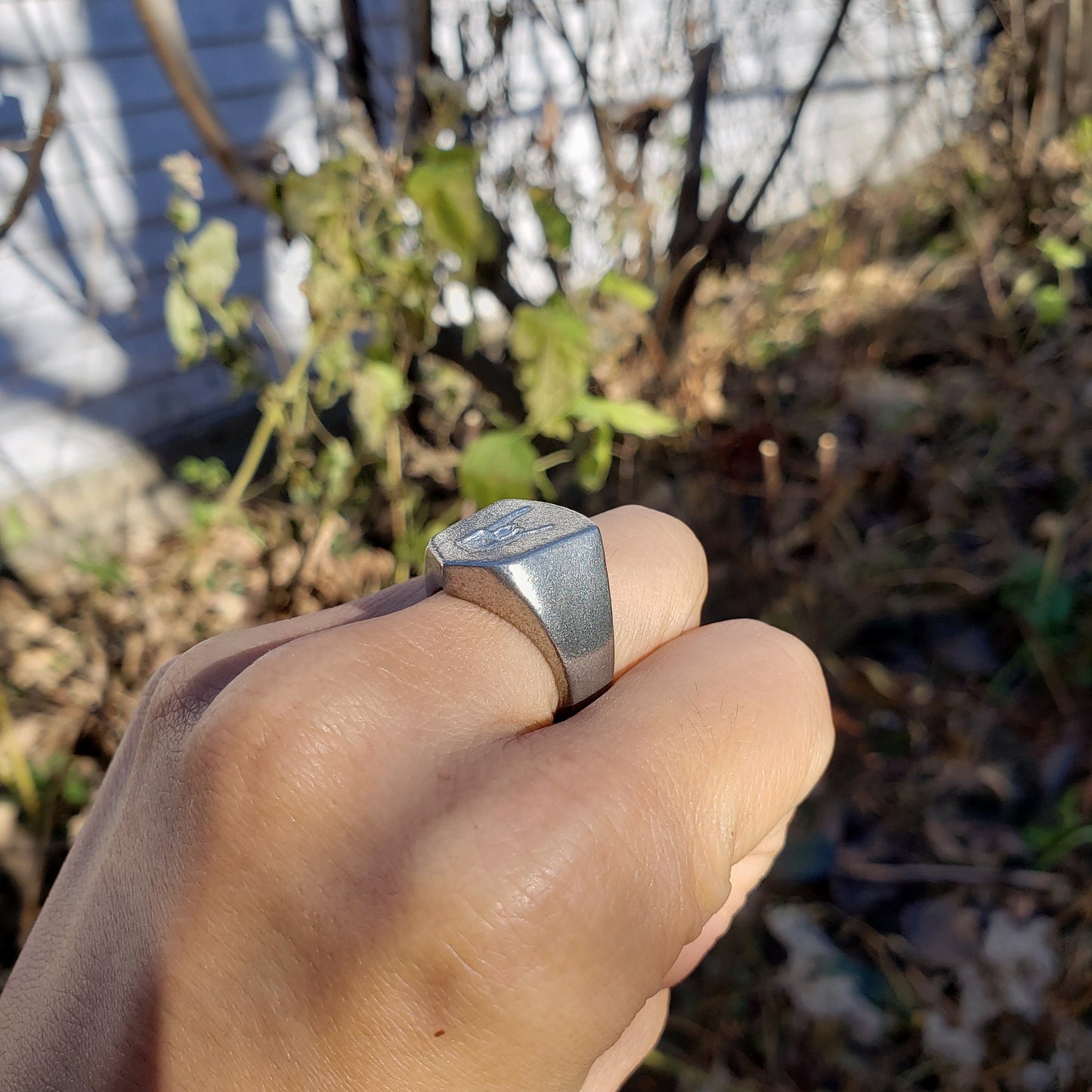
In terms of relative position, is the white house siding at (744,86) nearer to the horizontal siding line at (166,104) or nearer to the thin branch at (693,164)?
the thin branch at (693,164)

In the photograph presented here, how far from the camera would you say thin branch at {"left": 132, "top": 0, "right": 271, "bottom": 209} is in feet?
5.65

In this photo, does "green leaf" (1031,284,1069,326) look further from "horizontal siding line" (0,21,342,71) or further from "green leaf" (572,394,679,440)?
"horizontal siding line" (0,21,342,71)

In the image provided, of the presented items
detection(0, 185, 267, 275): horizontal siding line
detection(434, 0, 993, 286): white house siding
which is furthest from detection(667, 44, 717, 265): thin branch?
detection(0, 185, 267, 275): horizontal siding line

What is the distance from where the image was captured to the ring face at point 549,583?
643 mm

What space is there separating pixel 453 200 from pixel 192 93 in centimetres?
89

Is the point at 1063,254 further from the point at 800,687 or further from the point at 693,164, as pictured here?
the point at 800,687

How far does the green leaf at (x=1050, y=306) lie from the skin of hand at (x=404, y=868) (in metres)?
2.91

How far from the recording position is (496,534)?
692 mm

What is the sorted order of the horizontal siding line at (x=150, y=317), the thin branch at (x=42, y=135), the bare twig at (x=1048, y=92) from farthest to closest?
the bare twig at (x=1048, y=92)
the horizontal siding line at (x=150, y=317)
the thin branch at (x=42, y=135)

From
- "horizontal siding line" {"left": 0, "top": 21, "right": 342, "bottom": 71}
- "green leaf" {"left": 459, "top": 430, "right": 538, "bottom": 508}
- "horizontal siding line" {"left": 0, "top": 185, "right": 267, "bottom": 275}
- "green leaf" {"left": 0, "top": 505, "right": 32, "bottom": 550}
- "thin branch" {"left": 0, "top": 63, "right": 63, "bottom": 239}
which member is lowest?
"green leaf" {"left": 0, "top": 505, "right": 32, "bottom": 550}

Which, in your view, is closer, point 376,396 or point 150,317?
point 376,396

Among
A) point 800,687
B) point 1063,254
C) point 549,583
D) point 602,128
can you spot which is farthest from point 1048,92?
point 549,583

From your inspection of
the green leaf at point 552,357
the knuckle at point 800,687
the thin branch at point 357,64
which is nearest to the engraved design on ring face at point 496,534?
the knuckle at point 800,687

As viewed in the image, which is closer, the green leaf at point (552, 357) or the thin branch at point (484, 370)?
the green leaf at point (552, 357)
